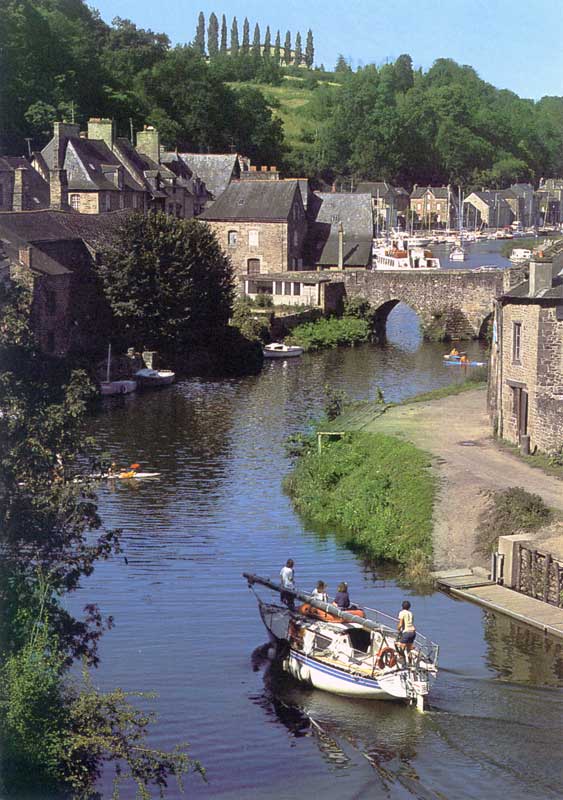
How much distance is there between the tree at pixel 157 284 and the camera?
6694 centimetres

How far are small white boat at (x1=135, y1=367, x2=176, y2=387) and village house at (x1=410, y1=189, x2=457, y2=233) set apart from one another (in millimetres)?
135720

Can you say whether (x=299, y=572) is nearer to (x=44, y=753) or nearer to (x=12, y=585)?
(x=12, y=585)

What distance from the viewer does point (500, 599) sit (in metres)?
31.0

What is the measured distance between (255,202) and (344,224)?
7.71m

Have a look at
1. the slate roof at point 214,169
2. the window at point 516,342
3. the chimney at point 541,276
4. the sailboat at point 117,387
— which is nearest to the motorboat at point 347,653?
the window at point 516,342

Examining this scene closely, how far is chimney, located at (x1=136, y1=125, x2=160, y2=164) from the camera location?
351ft

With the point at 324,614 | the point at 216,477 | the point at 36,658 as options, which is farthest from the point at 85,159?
the point at 36,658

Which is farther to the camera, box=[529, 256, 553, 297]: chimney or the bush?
box=[529, 256, 553, 297]: chimney

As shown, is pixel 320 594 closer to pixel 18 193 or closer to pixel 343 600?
pixel 343 600

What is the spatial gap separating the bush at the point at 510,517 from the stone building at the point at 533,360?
18.5 ft

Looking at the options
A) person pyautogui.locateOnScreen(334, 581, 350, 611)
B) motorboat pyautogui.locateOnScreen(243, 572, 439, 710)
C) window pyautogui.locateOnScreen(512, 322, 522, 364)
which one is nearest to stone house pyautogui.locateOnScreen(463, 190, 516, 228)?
window pyautogui.locateOnScreen(512, 322, 522, 364)

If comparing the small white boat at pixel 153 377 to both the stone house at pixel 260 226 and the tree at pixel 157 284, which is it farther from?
the stone house at pixel 260 226

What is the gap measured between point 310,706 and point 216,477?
63.9 feet

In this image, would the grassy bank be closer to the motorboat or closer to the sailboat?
the motorboat
